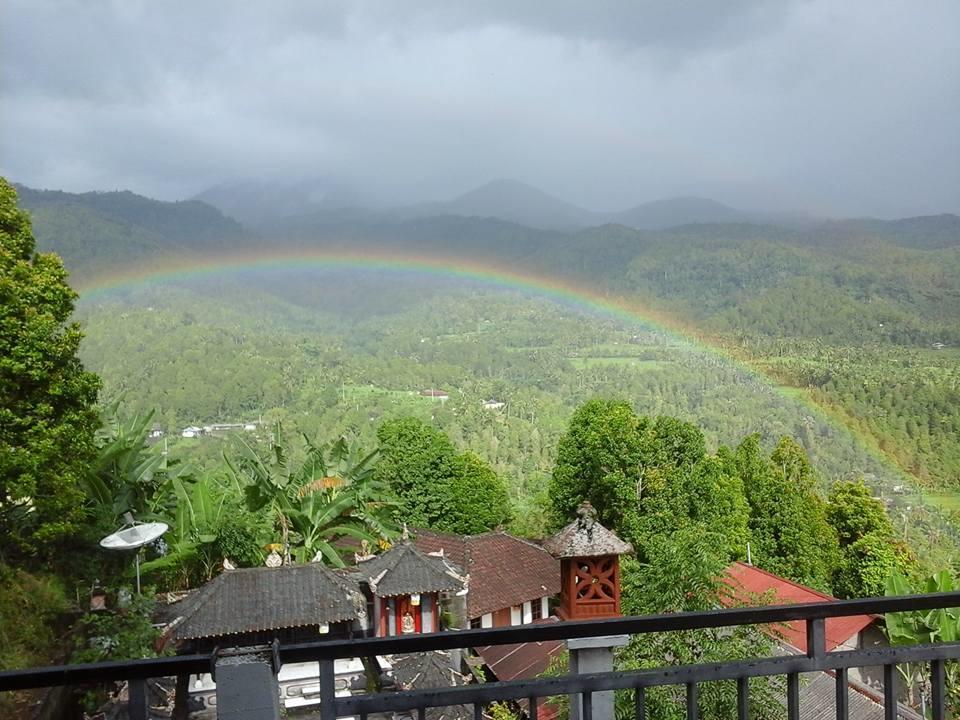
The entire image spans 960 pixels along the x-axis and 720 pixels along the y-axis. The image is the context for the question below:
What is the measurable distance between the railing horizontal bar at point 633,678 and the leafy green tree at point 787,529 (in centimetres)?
1600

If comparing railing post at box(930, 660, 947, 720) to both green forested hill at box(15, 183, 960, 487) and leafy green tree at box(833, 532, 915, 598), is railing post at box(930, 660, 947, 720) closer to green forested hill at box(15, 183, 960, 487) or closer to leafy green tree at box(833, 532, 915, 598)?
leafy green tree at box(833, 532, 915, 598)

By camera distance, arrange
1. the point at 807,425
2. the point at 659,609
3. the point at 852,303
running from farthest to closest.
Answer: the point at 852,303 → the point at 807,425 → the point at 659,609

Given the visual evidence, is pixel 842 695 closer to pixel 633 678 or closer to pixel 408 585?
pixel 633 678

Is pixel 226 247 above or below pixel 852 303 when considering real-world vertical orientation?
above

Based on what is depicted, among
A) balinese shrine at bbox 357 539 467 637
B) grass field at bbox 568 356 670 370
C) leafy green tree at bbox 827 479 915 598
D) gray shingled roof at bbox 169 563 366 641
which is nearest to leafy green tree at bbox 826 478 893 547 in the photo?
leafy green tree at bbox 827 479 915 598

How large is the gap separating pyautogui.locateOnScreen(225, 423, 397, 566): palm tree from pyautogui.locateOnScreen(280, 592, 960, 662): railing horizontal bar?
888 cm

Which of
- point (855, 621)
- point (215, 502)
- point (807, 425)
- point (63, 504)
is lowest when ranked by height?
point (807, 425)

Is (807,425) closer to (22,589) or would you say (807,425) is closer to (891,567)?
(891,567)

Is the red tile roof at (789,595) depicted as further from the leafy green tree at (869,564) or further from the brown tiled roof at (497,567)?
the leafy green tree at (869,564)

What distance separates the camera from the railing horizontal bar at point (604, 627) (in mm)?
1214

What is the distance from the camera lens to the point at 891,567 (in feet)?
48.9

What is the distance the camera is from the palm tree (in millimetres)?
10062

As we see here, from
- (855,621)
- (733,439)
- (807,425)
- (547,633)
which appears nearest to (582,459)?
(855,621)

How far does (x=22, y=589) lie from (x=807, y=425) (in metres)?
36.7
